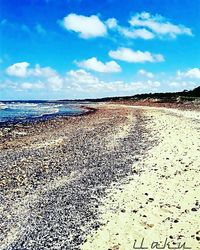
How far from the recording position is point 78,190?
14.6 metres

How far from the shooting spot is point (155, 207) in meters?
12.1

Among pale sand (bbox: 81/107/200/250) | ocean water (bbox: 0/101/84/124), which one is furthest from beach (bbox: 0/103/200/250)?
ocean water (bbox: 0/101/84/124)

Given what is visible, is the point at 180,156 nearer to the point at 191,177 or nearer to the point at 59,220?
the point at 191,177

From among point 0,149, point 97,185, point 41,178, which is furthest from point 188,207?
point 0,149

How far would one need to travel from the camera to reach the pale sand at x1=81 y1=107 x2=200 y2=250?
9.88 m

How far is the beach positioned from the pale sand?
0.08 feet

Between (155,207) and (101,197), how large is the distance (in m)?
2.20

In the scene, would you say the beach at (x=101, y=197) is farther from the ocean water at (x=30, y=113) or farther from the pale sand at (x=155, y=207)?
the ocean water at (x=30, y=113)

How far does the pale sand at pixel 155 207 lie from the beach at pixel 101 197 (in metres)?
0.02

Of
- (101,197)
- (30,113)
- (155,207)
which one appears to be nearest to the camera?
(155,207)

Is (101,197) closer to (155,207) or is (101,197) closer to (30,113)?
(155,207)

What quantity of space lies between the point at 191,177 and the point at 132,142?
11102 mm

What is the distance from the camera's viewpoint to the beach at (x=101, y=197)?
10188 mm

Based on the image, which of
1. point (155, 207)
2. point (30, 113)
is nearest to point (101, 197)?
point (155, 207)
